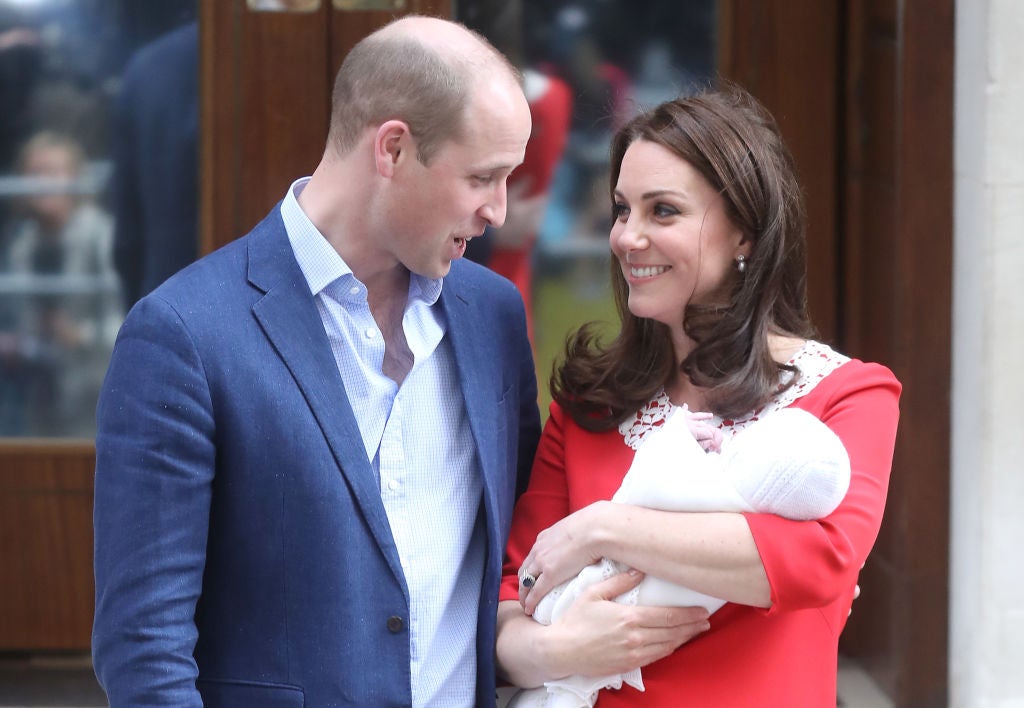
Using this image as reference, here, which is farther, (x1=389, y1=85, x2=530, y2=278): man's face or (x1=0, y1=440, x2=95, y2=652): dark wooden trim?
(x1=0, y1=440, x2=95, y2=652): dark wooden trim

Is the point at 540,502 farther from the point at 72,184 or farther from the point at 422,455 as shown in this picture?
the point at 72,184

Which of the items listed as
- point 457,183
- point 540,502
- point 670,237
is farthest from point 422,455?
point 670,237

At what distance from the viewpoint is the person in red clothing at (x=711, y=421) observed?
2.01 m

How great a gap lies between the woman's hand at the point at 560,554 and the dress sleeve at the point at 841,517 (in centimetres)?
24

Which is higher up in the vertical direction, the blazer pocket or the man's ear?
the man's ear

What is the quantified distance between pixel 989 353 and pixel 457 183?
184 cm

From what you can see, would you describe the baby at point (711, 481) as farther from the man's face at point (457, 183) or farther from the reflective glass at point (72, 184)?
the reflective glass at point (72, 184)

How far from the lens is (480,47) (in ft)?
6.97

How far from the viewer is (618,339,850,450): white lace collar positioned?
220cm

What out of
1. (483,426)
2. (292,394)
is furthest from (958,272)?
(292,394)

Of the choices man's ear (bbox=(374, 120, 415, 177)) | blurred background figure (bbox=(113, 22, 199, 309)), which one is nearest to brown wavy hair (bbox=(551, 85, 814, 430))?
man's ear (bbox=(374, 120, 415, 177))

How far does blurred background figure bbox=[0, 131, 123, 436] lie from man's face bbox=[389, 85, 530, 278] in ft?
6.79

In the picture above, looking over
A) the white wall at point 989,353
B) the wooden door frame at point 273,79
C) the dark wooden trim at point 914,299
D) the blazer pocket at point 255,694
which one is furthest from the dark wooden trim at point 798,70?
the blazer pocket at point 255,694

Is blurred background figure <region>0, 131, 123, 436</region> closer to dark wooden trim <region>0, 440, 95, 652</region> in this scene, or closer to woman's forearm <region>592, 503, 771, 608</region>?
dark wooden trim <region>0, 440, 95, 652</region>
